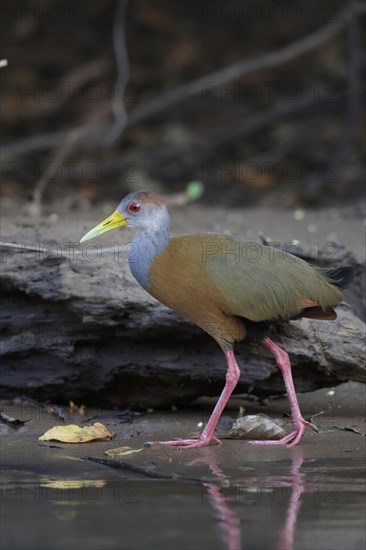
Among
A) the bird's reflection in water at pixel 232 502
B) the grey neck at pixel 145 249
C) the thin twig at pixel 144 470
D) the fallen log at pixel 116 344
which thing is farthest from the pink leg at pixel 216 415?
the grey neck at pixel 145 249

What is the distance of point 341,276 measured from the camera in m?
6.24

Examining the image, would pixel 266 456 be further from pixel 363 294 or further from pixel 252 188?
pixel 252 188

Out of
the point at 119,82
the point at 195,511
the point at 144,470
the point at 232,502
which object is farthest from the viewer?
the point at 119,82

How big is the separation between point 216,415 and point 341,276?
39.1 inches

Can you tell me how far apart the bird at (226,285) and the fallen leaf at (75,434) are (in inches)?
13.4

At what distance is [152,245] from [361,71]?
6976 millimetres

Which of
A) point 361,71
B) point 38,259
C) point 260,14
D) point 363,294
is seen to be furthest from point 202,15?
point 38,259

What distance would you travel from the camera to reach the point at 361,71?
12445 mm

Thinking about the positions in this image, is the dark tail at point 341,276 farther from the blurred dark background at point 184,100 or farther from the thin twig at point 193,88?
the thin twig at point 193,88

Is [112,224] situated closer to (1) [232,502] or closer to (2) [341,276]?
(2) [341,276]

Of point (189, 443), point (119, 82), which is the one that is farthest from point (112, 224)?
point (119, 82)

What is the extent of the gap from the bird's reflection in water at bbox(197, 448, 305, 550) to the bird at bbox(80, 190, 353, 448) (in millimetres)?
448

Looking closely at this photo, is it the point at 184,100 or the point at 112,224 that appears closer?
the point at 112,224

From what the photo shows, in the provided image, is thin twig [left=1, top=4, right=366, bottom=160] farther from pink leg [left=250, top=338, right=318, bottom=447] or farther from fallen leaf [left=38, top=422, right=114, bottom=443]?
fallen leaf [left=38, top=422, right=114, bottom=443]
